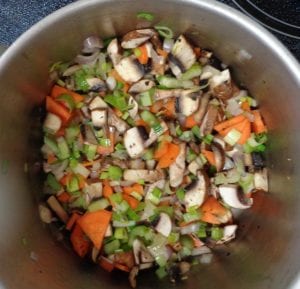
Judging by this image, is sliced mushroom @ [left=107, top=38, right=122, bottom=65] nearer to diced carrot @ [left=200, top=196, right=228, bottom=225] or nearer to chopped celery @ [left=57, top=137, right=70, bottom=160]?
chopped celery @ [left=57, top=137, right=70, bottom=160]

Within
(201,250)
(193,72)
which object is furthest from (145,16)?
(201,250)

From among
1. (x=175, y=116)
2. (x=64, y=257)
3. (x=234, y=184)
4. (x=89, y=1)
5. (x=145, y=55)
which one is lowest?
(x=64, y=257)

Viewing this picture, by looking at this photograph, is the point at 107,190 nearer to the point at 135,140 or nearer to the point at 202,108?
the point at 135,140

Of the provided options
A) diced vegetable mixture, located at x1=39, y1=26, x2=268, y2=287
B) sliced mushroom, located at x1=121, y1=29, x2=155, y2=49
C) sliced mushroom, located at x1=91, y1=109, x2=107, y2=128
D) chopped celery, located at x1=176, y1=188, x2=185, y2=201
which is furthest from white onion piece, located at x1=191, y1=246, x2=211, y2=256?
sliced mushroom, located at x1=121, y1=29, x2=155, y2=49

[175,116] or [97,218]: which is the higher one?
[175,116]

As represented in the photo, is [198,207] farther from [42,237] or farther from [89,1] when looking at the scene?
[89,1]

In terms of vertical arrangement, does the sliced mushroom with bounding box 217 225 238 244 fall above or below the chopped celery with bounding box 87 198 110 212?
below

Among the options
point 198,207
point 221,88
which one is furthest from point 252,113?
point 198,207
